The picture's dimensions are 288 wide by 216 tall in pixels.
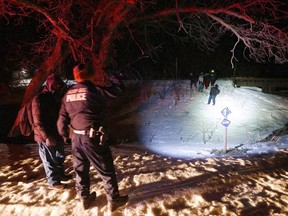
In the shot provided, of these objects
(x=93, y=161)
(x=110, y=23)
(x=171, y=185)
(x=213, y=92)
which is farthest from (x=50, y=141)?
(x=213, y=92)

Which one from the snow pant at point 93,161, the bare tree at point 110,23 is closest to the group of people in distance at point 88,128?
the snow pant at point 93,161

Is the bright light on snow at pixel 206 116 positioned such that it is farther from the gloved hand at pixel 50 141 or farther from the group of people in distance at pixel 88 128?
the group of people in distance at pixel 88 128

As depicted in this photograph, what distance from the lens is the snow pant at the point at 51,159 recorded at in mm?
5137

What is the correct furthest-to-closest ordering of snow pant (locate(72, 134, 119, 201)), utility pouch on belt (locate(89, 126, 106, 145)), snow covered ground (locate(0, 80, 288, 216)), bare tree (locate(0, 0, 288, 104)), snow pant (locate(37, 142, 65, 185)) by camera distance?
1. bare tree (locate(0, 0, 288, 104))
2. snow pant (locate(37, 142, 65, 185))
3. snow covered ground (locate(0, 80, 288, 216))
4. snow pant (locate(72, 134, 119, 201))
5. utility pouch on belt (locate(89, 126, 106, 145))

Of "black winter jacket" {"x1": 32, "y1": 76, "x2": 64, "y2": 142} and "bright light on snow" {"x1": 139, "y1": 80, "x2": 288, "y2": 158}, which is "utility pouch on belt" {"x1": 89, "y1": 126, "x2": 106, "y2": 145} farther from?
"bright light on snow" {"x1": 139, "y1": 80, "x2": 288, "y2": 158}

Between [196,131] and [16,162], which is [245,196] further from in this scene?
[196,131]

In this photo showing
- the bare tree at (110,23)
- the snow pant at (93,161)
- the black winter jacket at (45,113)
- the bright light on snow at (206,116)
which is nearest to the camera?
the snow pant at (93,161)

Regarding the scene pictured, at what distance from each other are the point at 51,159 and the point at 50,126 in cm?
61

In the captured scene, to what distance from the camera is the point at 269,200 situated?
4.76m

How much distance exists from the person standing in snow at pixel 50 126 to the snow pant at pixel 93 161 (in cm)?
91

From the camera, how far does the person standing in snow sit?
486 centimetres

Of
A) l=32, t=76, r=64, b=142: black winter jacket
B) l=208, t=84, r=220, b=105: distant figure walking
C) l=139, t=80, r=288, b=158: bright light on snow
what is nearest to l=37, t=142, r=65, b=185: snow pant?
l=32, t=76, r=64, b=142: black winter jacket

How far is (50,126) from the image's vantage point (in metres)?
5.00

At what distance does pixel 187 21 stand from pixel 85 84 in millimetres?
9186
